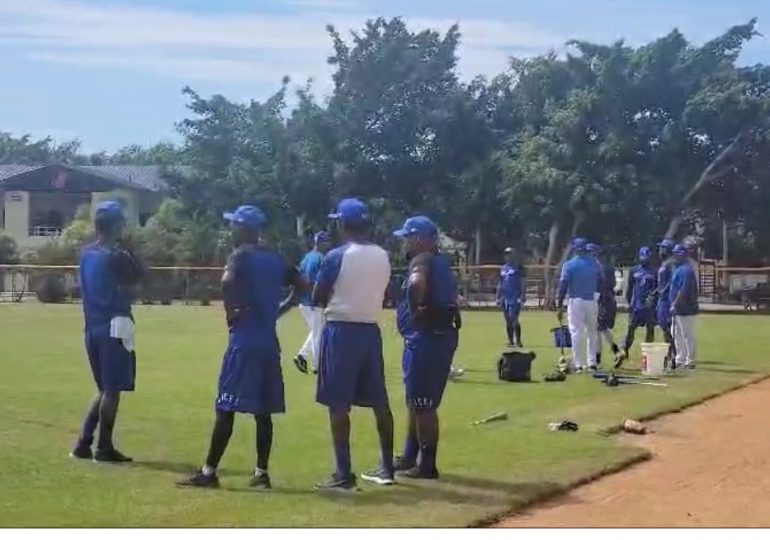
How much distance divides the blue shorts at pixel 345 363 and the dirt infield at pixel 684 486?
4.78ft

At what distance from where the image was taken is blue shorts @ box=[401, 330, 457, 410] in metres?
9.35

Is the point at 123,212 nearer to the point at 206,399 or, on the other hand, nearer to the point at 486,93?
the point at 206,399

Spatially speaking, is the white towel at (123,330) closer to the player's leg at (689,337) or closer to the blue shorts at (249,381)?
the blue shorts at (249,381)

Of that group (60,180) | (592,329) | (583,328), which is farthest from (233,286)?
(60,180)

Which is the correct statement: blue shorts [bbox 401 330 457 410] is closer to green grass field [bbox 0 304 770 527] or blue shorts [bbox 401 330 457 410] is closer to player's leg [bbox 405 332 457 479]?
player's leg [bbox 405 332 457 479]

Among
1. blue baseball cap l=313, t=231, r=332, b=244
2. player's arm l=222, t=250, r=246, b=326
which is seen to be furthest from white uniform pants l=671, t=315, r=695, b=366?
player's arm l=222, t=250, r=246, b=326

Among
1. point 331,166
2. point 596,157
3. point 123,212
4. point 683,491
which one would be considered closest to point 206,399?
point 123,212

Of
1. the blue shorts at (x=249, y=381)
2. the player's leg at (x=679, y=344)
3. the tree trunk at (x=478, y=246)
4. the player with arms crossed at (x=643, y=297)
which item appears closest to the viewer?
the blue shorts at (x=249, y=381)

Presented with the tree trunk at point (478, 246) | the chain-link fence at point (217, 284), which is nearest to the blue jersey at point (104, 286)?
the chain-link fence at point (217, 284)

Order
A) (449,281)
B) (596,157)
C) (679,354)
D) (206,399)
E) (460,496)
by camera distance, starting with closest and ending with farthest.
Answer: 1. (460,496)
2. (449,281)
3. (206,399)
4. (679,354)
5. (596,157)

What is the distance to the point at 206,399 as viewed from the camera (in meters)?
14.6

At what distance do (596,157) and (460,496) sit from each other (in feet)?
124

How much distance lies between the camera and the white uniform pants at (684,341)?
1884cm

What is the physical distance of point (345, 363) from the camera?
885 centimetres
